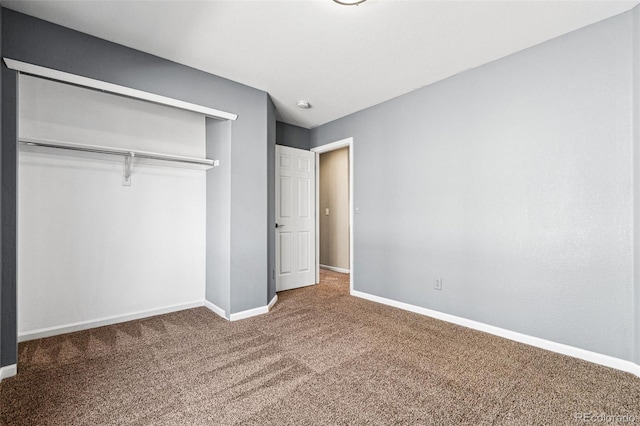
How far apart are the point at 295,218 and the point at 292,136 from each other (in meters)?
1.29

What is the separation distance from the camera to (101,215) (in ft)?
9.82

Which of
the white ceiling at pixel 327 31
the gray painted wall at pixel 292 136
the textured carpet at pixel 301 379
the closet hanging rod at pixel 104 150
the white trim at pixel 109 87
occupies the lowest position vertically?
the textured carpet at pixel 301 379

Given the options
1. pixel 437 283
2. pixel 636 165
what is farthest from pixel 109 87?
pixel 636 165

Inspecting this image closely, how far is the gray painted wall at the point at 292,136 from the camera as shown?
4525mm

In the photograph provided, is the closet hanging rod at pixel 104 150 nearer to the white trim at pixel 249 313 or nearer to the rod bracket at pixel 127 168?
the rod bracket at pixel 127 168

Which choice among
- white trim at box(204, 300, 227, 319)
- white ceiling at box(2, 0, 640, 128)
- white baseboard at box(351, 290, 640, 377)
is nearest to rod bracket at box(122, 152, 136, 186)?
white ceiling at box(2, 0, 640, 128)

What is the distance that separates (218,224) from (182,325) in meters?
1.10

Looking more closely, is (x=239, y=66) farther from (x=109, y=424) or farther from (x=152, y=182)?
(x=109, y=424)

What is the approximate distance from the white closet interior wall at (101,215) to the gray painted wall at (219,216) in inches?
5.5

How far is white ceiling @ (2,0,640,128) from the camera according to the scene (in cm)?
208

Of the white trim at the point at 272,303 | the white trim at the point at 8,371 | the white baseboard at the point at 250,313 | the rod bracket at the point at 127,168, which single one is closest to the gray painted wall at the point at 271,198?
the white trim at the point at 272,303

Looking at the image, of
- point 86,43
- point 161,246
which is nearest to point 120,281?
point 161,246

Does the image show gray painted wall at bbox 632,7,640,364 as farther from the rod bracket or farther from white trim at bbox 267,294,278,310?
the rod bracket

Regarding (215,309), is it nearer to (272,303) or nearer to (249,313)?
(249,313)
